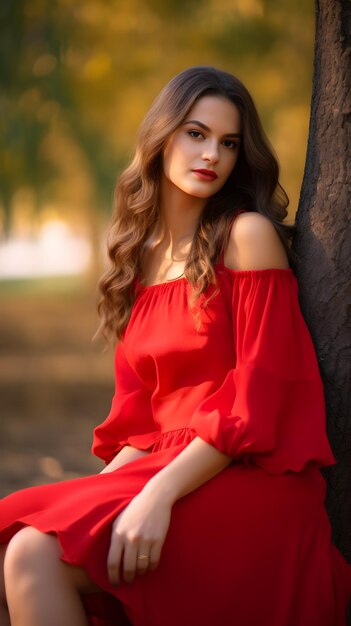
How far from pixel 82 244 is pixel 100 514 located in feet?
29.0

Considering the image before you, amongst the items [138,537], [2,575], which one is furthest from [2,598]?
[138,537]

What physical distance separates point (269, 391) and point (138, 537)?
1.43 feet

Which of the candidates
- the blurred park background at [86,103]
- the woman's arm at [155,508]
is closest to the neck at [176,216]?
the woman's arm at [155,508]

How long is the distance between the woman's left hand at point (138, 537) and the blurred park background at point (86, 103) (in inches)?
210

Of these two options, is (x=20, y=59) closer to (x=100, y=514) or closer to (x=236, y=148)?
(x=236, y=148)

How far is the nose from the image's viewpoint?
2.15 m

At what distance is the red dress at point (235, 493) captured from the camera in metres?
1.74

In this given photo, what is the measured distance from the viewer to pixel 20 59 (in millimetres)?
8406

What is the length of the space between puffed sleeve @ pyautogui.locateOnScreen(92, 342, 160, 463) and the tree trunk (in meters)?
0.49

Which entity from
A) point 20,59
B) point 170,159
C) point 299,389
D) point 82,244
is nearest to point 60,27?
point 20,59

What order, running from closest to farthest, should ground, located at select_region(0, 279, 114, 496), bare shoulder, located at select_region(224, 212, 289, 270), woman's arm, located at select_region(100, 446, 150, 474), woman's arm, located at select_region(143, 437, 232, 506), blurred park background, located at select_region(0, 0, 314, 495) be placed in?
woman's arm, located at select_region(143, 437, 232, 506) → bare shoulder, located at select_region(224, 212, 289, 270) → woman's arm, located at select_region(100, 446, 150, 474) → ground, located at select_region(0, 279, 114, 496) → blurred park background, located at select_region(0, 0, 314, 495)

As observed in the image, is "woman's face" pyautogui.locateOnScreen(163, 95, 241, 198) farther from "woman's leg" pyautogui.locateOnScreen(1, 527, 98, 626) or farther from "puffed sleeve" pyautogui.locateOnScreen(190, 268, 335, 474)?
"woman's leg" pyautogui.locateOnScreen(1, 527, 98, 626)

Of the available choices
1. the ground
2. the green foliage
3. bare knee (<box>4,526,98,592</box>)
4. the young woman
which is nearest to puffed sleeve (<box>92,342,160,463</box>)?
the young woman

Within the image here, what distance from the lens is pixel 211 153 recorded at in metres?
2.16
